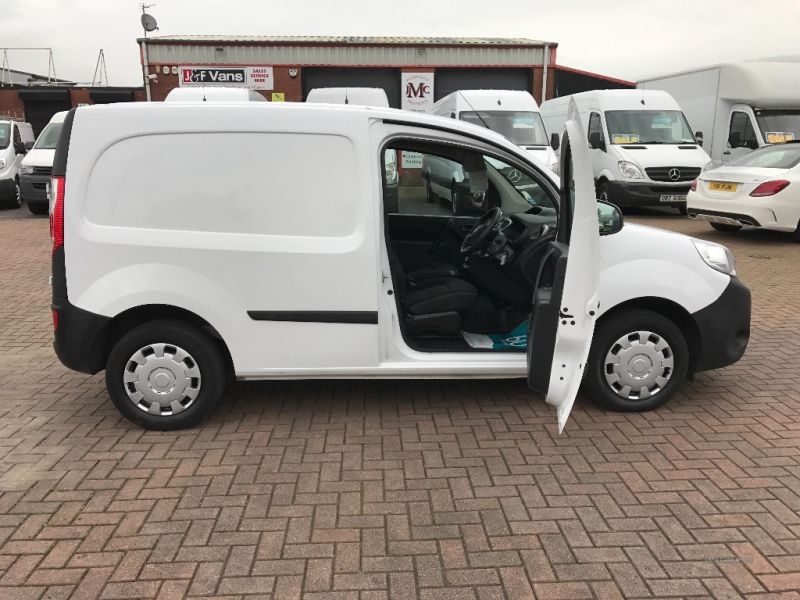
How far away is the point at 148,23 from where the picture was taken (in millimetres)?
20844

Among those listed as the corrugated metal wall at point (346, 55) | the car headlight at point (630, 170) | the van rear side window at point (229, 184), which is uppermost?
the corrugated metal wall at point (346, 55)

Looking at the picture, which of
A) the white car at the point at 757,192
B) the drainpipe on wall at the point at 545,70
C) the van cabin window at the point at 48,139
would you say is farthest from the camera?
the drainpipe on wall at the point at 545,70

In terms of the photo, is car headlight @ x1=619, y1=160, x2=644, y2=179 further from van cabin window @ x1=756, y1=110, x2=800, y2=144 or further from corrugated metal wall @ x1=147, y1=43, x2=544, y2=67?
corrugated metal wall @ x1=147, y1=43, x2=544, y2=67

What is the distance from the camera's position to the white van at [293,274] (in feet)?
11.4

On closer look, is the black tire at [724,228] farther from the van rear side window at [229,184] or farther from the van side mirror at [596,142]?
the van rear side window at [229,184]

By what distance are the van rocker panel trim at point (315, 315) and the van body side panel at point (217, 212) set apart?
42mm

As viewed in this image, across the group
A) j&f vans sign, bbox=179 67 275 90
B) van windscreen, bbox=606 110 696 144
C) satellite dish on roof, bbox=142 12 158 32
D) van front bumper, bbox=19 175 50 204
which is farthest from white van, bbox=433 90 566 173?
satellite dish on roof, bbox=142 12 158 32

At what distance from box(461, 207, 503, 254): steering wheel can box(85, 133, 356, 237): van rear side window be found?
1159 millimetres

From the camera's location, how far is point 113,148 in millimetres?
3484

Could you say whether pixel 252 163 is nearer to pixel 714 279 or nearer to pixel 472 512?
pixel 472 512

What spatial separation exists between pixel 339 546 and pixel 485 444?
117 cm

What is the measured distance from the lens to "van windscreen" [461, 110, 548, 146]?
13.5m

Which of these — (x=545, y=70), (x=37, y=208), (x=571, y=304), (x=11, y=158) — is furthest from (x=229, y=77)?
(x=571, y=304)

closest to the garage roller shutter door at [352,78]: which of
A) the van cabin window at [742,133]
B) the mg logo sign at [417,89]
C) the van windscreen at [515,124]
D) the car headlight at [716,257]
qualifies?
the mg logo sign at [417,89]
